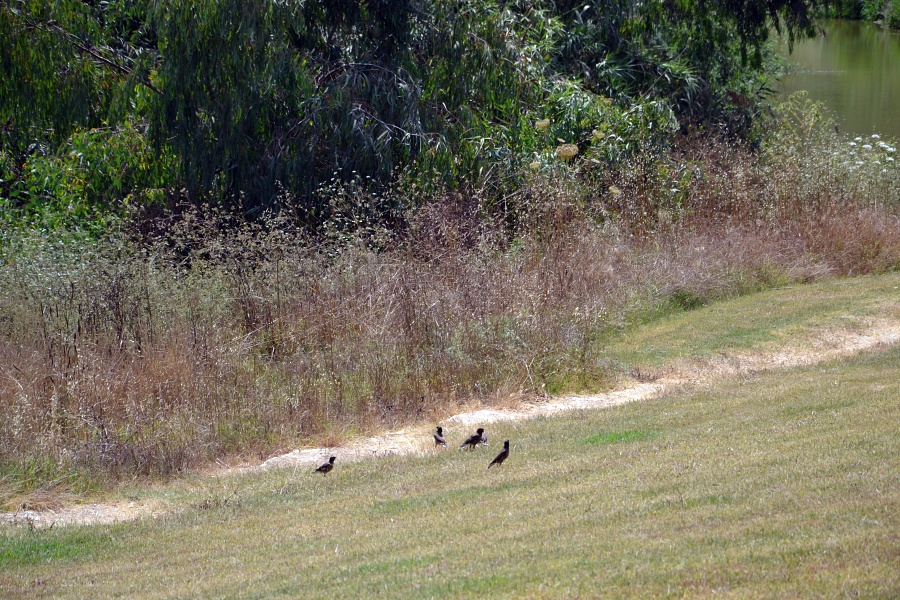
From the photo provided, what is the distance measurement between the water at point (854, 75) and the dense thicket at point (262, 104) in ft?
37.4

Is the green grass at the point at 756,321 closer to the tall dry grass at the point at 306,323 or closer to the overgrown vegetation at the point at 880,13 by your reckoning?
the tall dry grass at the point at 306,323

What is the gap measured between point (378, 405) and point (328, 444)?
86 cm

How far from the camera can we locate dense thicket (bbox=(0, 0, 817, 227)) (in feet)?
48.7

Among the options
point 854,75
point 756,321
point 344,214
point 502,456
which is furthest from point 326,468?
point 854,75

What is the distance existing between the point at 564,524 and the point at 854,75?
129 feet

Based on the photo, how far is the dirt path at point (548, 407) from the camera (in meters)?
7.80

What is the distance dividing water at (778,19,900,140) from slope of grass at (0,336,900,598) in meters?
18.2

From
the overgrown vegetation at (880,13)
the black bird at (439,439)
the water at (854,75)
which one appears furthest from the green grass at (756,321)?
the overgrown vegetation at (880,13)

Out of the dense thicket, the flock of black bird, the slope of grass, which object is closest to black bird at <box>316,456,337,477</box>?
the flock of black bird

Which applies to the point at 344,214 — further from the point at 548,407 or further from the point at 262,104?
the point at 548,407

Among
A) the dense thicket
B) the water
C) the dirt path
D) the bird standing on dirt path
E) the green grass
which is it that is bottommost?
the water

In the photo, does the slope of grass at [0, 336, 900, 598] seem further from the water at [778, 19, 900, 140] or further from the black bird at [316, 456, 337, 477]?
the water at [778, 19, 900, 140]

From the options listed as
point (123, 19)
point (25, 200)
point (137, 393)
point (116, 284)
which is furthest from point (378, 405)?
point (123, 19)

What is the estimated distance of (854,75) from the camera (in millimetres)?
40438
